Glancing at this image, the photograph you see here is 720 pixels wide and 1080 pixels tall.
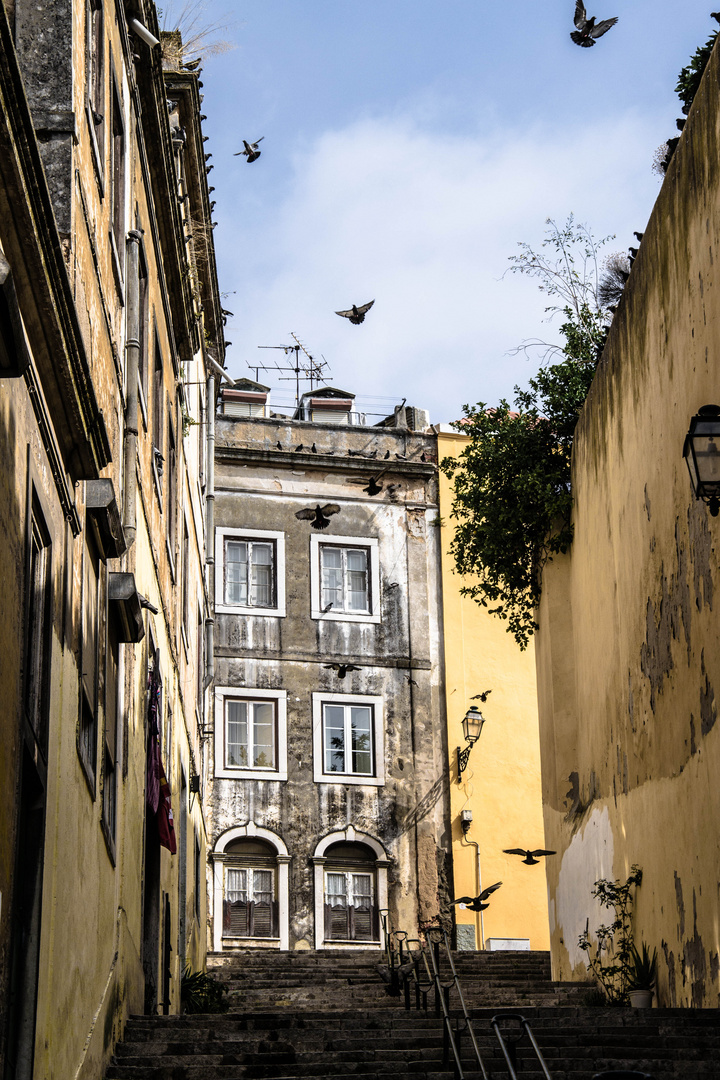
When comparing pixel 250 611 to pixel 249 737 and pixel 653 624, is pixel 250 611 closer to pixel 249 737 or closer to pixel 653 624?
pixel 249 737

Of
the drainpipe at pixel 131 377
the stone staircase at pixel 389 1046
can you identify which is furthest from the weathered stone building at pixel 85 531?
the stone staircase at pixel 389 1046

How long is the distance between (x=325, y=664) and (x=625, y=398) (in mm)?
13081

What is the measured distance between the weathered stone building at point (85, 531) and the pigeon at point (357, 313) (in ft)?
33.0

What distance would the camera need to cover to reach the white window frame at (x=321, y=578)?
95.6 ft

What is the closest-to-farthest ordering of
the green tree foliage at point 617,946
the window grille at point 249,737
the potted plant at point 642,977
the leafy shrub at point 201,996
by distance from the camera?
the potted plant at point 642,977, the green tree foliage at point 617,946, the leafy shrub at point 201,996, the window grille at point 249,737

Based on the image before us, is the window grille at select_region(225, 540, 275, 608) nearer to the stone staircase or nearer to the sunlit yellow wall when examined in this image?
the sunlit yellow wall

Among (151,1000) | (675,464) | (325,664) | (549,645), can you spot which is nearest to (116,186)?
(675,464)

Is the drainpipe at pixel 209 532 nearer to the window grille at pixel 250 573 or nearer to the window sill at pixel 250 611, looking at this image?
the window sill at pixel 250 611

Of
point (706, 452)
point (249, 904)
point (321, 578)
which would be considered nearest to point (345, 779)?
point (249, 904)

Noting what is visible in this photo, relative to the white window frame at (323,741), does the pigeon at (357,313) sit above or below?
above

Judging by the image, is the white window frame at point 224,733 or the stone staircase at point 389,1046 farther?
the white window frame at point 224,733

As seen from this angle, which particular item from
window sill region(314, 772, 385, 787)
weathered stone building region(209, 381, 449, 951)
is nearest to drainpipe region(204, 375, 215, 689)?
weathered stone building region(209, 381, 449, 951)

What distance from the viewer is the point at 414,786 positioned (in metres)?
28.4

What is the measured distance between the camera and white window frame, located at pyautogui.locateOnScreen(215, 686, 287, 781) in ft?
90.4
